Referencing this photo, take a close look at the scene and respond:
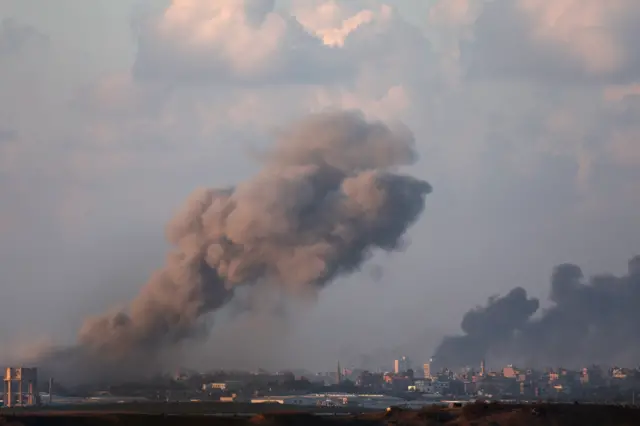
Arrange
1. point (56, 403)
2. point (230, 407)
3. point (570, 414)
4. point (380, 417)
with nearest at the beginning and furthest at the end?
point (570, 414) < point (380, 417) < point (230, 407) < point (56, 403)

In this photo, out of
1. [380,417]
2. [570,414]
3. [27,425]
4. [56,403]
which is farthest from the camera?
[56,403]

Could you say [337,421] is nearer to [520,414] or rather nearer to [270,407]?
[520,414]

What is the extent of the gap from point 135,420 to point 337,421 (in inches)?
884

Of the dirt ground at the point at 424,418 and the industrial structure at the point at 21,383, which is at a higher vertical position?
the industrial structure at the point at 21,383

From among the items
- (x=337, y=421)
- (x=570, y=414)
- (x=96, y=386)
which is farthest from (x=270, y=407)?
(x=570, y=414)

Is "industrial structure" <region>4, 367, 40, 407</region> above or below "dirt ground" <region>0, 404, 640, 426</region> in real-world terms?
above

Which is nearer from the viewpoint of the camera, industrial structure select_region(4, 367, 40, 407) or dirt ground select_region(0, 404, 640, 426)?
dirt ground select_region(0, 404, 640, 426)

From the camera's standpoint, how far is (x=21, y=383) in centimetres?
19175

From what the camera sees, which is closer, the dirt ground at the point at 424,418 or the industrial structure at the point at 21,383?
the dirt ground at the point at 424,418

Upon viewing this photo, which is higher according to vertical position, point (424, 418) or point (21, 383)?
point (21, 383)

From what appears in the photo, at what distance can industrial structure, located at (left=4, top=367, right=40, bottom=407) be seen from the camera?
190250 millimetres

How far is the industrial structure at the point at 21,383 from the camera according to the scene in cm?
19025

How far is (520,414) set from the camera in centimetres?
12088

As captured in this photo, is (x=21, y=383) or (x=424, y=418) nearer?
(x=424, y=418)
